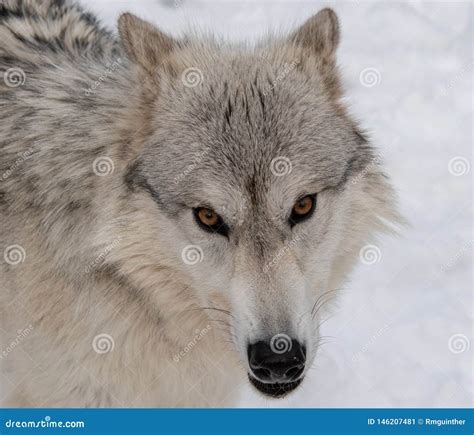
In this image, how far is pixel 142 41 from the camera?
149 inches

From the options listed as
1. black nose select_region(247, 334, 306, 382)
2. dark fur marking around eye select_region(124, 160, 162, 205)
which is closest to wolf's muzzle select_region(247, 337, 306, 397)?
black nose select_region(247, 334, 306, 382)

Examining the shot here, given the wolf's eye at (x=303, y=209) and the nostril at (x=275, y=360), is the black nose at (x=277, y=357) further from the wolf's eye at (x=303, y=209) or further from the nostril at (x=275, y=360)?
the wolf's eye at (x=303, y=209)

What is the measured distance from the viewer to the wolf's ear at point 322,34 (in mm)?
4000

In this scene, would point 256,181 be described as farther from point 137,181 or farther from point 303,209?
point 137,181

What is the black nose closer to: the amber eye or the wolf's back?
Result: the amber eye

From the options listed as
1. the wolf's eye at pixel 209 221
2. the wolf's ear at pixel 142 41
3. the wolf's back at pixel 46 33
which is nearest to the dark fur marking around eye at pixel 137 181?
the wolf's eye at pixel 209 221

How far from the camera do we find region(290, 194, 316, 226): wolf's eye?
3.61 metres

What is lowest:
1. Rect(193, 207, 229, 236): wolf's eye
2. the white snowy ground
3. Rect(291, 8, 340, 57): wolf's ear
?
the white snowy ground

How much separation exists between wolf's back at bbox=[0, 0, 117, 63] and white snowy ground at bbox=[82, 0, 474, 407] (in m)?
0.76

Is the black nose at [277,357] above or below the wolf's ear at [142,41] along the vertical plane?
below

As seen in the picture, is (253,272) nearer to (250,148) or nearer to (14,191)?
(250,148)

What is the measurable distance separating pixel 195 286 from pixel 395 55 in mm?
5136

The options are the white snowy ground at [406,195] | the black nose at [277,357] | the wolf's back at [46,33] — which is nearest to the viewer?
→ the black nose at [277,357]

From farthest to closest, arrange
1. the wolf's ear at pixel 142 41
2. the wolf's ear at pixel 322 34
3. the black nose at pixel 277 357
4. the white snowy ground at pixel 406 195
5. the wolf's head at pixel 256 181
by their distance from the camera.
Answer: the white snowy ground at pixel 406 195
the wolf's ear at pixel 322 34
the wolf's ear at pixel 142 41
the wolf's head at pixel 256 181
the black nose at pixel 277 357
